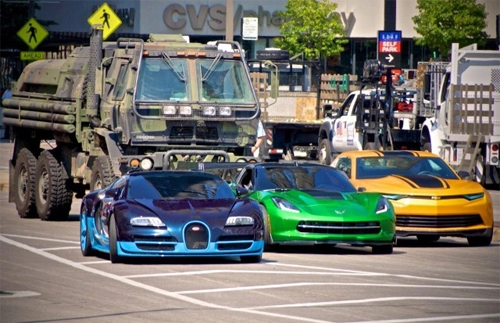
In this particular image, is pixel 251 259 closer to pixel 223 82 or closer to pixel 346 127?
pixel 223 82

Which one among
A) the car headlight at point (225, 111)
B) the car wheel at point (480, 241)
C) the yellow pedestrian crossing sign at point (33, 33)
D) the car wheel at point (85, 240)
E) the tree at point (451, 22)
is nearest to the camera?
the car wheel at point (85, 240)

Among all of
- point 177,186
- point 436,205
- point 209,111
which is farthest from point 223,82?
point 177,186

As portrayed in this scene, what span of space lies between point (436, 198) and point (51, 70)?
9.00 meters

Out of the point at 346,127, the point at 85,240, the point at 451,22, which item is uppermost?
the point at 451,22

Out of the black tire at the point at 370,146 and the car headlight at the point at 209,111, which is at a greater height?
the car headlight at the point at 209,111

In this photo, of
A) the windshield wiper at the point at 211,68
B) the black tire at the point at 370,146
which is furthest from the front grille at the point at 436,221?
the black tire at the point at 370,146

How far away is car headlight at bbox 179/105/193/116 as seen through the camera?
20.7m

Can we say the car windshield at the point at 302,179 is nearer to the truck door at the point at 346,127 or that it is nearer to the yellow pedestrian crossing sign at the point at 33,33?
the truck door at the point at 346,127

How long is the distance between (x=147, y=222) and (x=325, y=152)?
67.8 feet

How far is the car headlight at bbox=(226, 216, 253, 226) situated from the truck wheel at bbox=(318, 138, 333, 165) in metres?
19.5

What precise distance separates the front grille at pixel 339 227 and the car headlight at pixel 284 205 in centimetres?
22

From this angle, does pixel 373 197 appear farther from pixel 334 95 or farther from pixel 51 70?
pixel 334 95

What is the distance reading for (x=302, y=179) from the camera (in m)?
18.0

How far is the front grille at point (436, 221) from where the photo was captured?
18.1m
